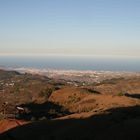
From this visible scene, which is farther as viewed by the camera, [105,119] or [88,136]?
[105,119]

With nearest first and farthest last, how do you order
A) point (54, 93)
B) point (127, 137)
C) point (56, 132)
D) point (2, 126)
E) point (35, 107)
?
1. point (127, 137)
2. point (56, 132)
3. point (2, 126)
4. point (35, 107)
5. point (54, 93)

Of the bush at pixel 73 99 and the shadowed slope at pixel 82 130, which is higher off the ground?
the shadowed slope at pixel 82 130

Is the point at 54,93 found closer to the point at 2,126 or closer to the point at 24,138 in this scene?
the point at 2,126

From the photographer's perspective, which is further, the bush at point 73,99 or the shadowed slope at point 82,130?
the bush at point 73,99

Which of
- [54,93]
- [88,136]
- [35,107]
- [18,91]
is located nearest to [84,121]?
[88,136]

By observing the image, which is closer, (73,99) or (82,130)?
(82,130)

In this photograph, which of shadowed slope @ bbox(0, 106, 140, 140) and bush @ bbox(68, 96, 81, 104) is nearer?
shadowed slope @ bbox(0, 106, 140, 140)

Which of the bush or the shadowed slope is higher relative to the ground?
the shadowed slope

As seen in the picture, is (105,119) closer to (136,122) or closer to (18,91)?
(136,122)

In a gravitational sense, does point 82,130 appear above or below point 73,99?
above

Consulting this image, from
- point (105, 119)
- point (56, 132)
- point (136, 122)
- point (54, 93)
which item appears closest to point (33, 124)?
point (56, 132)

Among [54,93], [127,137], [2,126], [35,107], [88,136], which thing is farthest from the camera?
[54,93]
